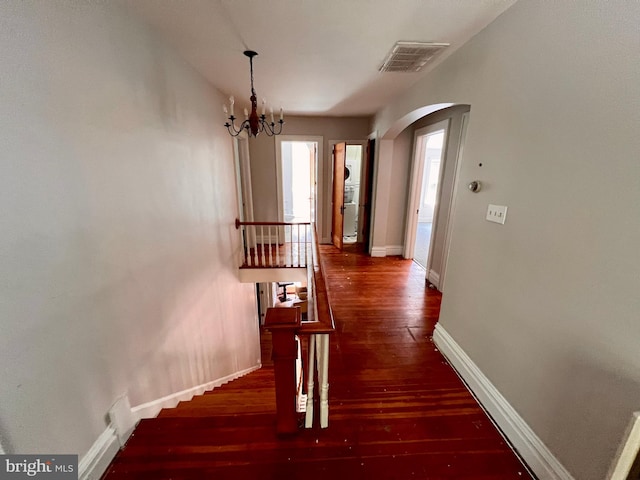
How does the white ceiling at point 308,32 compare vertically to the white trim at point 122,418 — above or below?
above

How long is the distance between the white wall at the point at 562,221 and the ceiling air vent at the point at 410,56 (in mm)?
301

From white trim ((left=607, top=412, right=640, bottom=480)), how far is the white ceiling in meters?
1.96

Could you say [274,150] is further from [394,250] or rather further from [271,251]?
[394,250]

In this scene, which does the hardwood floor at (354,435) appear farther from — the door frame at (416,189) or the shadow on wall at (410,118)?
the shadow on wall at (410,118)

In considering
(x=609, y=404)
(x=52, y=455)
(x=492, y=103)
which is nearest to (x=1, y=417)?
(x=52, y=455)

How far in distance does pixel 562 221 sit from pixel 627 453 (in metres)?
0.84

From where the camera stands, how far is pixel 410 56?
2051mm

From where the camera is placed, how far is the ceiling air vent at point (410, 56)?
73.4 inches

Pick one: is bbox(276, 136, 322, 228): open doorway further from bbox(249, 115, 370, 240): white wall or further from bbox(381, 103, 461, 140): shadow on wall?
bbox(381, 103, 461, 140): shadow on wall

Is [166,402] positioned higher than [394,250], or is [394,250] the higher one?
[394,250]

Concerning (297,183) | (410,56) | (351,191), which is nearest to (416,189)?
(351,191)

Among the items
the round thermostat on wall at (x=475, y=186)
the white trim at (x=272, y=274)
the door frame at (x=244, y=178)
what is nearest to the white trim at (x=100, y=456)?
the round thermostat on wall at (x=475, y=186)

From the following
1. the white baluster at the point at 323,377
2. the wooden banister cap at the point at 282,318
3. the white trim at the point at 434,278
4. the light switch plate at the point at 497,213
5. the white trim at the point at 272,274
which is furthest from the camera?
the white trim at the point at 272,274

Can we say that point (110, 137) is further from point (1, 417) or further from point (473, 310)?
point (473, 310)
